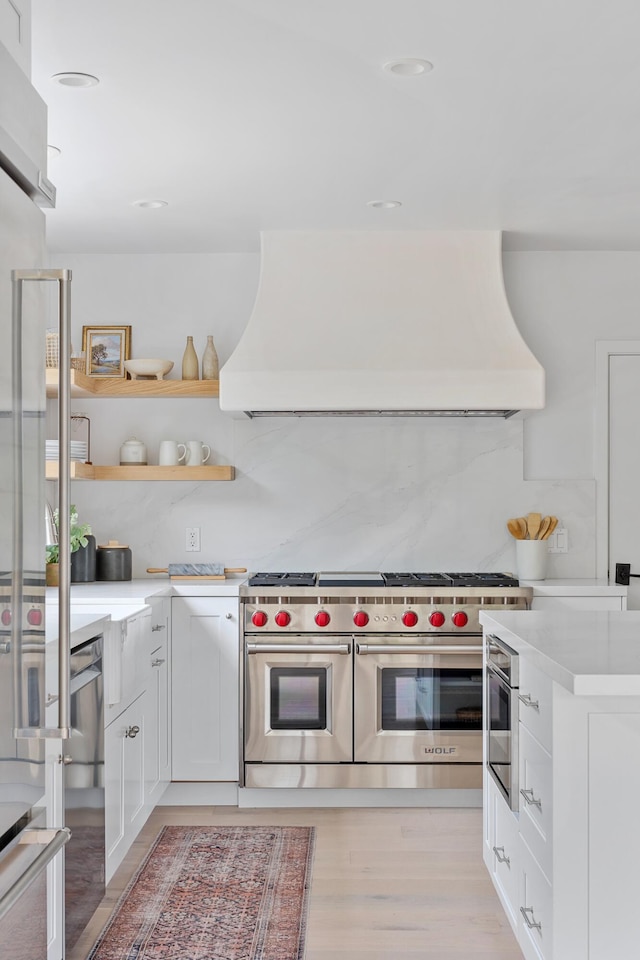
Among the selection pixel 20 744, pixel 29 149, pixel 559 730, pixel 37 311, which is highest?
pixel 29 149

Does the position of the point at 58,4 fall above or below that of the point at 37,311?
above

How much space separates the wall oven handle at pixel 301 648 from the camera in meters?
4.07

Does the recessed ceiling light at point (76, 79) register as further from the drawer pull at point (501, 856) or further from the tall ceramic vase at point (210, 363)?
the drawer pull at point (501, 856)

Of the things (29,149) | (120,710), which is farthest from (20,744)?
(120,710)

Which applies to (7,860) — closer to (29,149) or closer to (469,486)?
(29,149)

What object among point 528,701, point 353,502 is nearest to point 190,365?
point 353,502

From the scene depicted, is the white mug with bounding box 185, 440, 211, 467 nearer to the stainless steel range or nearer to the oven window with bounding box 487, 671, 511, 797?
the stainless steel range

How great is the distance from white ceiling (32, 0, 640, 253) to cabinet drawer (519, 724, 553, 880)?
182 cm

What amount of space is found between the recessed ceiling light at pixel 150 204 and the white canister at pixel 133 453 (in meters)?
1.16

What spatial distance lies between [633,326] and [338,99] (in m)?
2.35

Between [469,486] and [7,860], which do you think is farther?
[469,486]

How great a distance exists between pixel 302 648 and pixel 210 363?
1.43m

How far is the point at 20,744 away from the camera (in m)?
1.39

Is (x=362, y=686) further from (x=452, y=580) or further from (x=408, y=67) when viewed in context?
(x=408, y=67)
